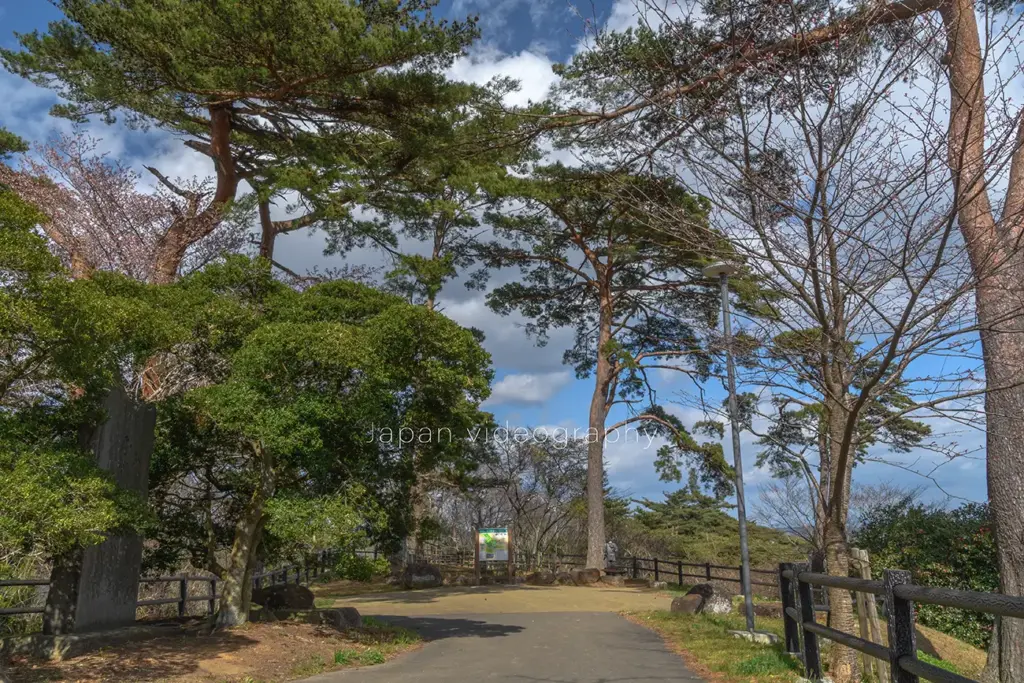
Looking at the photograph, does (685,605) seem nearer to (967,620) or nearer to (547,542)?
(967,620)

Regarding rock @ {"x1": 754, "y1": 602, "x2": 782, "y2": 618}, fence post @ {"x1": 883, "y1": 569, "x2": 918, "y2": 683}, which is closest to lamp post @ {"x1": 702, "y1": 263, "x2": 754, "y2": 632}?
rock @ {"x1": 754, "y1": 602, "x2": 782, "y2": 618}

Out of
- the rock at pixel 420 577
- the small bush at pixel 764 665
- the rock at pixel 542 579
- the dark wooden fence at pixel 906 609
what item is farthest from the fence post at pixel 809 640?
the rock at pixel 420 577

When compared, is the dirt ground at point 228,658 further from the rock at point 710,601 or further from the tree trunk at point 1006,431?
the tree trunk at point 1006,431

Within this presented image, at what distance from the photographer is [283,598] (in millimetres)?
13109

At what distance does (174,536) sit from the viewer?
1190 cm

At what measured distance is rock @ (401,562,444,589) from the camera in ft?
76.5

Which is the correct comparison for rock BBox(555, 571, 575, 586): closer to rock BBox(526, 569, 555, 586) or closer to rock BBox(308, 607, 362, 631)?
rock BBox(526, 569, 555, 586)

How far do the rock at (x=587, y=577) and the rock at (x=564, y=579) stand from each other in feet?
0.46

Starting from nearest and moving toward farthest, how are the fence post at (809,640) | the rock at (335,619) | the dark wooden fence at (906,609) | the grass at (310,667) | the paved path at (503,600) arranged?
the dark wooden fence at (906,609)
the fence post at (809,640)
the grass at (310,667)
the rock at (335,619)
the paved path at (503,600)

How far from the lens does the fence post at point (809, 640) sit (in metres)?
7.24

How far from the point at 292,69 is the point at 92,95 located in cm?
392

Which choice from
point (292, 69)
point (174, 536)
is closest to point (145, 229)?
point (292, 69)

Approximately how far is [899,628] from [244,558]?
30.5 feet

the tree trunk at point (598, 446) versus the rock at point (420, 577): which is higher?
the tree trunk at point (598, 446)
